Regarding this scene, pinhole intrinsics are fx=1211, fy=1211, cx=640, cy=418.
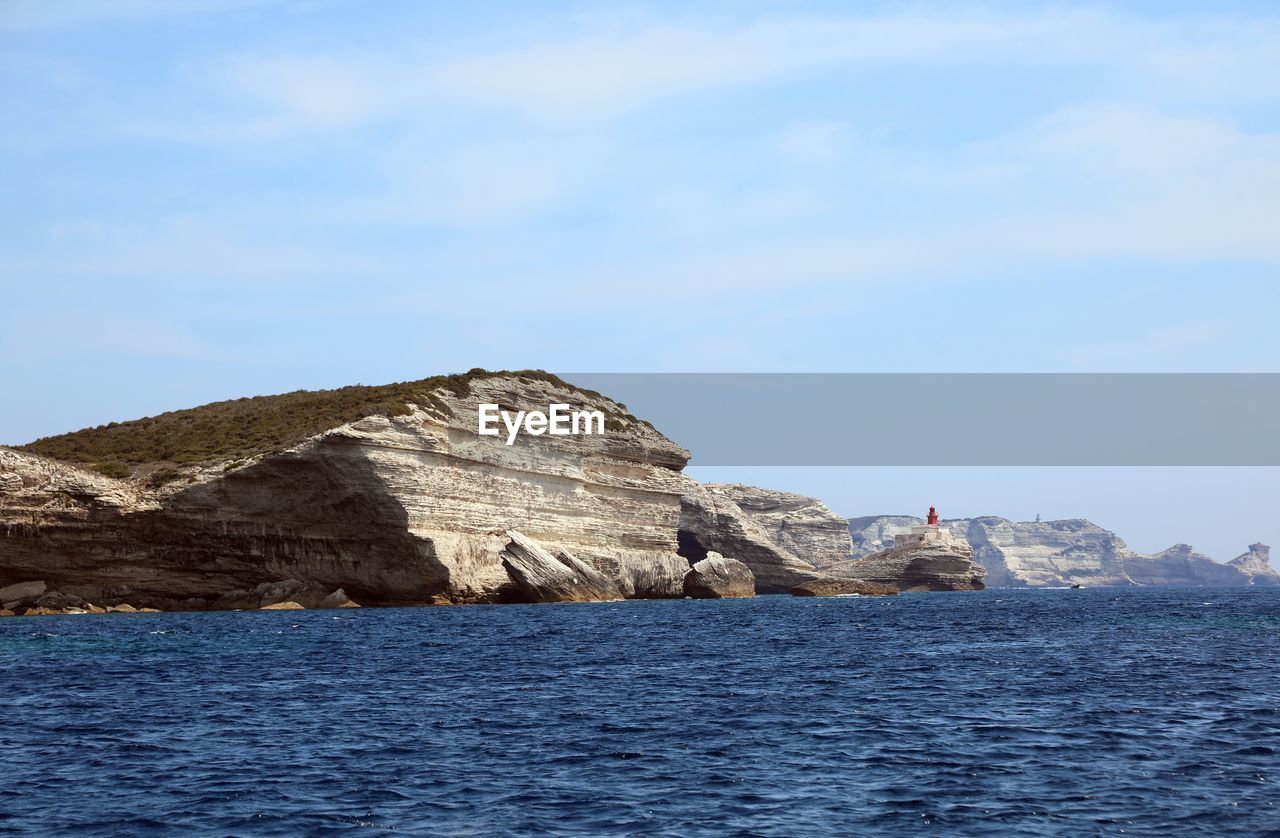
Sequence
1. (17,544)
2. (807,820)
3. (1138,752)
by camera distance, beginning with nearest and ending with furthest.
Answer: (807,820) < (1138,752) < (17,544)

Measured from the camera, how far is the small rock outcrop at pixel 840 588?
366 ft

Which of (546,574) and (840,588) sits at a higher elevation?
(546,574)

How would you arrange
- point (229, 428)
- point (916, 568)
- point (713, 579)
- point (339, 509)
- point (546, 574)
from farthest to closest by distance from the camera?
1. point (916, 568)
2. point (713, 579)
3. point (229, 428)
4. point (546, 574)
5. point (339, 509)

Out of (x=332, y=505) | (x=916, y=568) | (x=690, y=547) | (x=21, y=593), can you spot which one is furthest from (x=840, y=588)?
(x=21, y=593)

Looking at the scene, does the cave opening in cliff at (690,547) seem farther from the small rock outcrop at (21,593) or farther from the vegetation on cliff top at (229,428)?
the small rock outcrop at (21,593)

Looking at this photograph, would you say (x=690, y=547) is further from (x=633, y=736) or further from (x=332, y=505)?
(x=633, y=736)

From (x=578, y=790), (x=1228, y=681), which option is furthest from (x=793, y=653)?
(x=578, y=790)

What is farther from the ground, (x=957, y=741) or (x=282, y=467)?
(x=282, y=467)

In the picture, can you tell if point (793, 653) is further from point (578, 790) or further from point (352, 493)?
point (352, 493)

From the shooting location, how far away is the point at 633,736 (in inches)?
926

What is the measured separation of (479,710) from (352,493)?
137 ft

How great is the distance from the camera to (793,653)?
40625 millimetres

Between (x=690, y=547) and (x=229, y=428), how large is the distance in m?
47.9

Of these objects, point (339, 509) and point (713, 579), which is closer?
point (339, 509)
